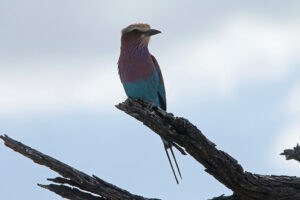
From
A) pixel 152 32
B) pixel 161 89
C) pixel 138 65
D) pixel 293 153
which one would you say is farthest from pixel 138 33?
pixel 293 153

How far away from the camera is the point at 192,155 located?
5.39 m

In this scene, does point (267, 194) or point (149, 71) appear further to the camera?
point (149, 71)

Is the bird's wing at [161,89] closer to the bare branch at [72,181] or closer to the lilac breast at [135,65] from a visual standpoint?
the lilac breast at [135,65]

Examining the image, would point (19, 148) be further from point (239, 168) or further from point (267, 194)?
point (267, 194)

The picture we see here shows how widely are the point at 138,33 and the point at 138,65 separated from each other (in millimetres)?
566

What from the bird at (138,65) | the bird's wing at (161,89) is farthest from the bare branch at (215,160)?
the bird's wing at (161,89)

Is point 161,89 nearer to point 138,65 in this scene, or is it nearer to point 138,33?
point 138,65

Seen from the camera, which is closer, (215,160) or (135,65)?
(215,160)

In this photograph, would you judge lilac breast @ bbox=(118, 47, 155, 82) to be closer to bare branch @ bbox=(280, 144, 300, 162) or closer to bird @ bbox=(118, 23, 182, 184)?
bird @ bbox=(118, 23, 182, 184)

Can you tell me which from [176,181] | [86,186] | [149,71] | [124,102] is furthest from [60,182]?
[149,71]

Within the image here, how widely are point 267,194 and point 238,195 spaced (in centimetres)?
29

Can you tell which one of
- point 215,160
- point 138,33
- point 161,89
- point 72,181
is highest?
point 138,33

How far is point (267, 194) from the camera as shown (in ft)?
18.1

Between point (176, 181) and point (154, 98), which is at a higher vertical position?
point (154, 98)
